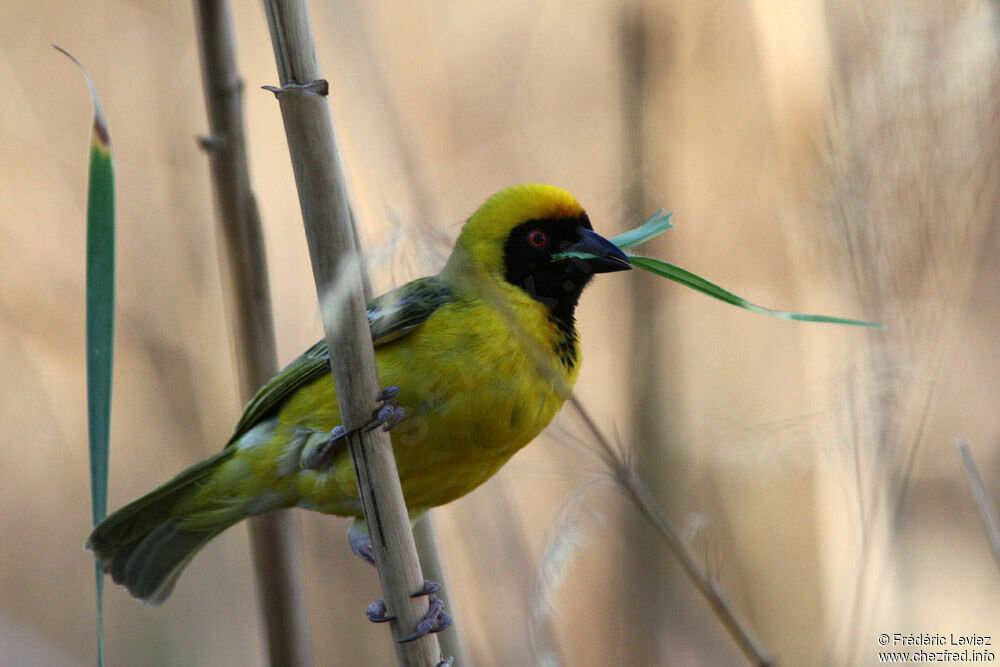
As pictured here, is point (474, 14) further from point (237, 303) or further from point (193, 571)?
point (193, 571)

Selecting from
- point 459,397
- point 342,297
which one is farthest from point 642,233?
point 459,397

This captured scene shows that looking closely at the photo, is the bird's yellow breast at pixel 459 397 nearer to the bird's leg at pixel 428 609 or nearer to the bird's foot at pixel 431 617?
the bird's leg at pixel 428 609

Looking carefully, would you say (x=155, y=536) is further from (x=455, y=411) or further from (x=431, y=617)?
(x=431, y=617)

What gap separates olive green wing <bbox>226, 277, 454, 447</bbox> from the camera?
6.89ft

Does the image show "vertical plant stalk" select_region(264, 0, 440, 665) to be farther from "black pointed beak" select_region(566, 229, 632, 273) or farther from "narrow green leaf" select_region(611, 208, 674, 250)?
"black pointed beak" select_region(566, 229, 632, 273)

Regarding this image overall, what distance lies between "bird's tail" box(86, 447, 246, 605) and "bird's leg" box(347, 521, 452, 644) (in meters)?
0.31

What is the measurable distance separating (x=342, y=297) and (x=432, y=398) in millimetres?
734

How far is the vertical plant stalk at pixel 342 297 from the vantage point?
3.89 ft

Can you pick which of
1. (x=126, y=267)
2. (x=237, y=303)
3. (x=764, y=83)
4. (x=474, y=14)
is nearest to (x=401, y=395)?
(x=237, y=303)

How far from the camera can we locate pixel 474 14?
3574mm

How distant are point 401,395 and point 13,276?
74.6 inches

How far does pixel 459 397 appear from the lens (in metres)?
2.00

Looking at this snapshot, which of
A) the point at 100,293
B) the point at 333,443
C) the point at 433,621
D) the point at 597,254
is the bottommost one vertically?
the point at 433,621

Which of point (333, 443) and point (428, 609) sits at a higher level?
point (333, 443)
